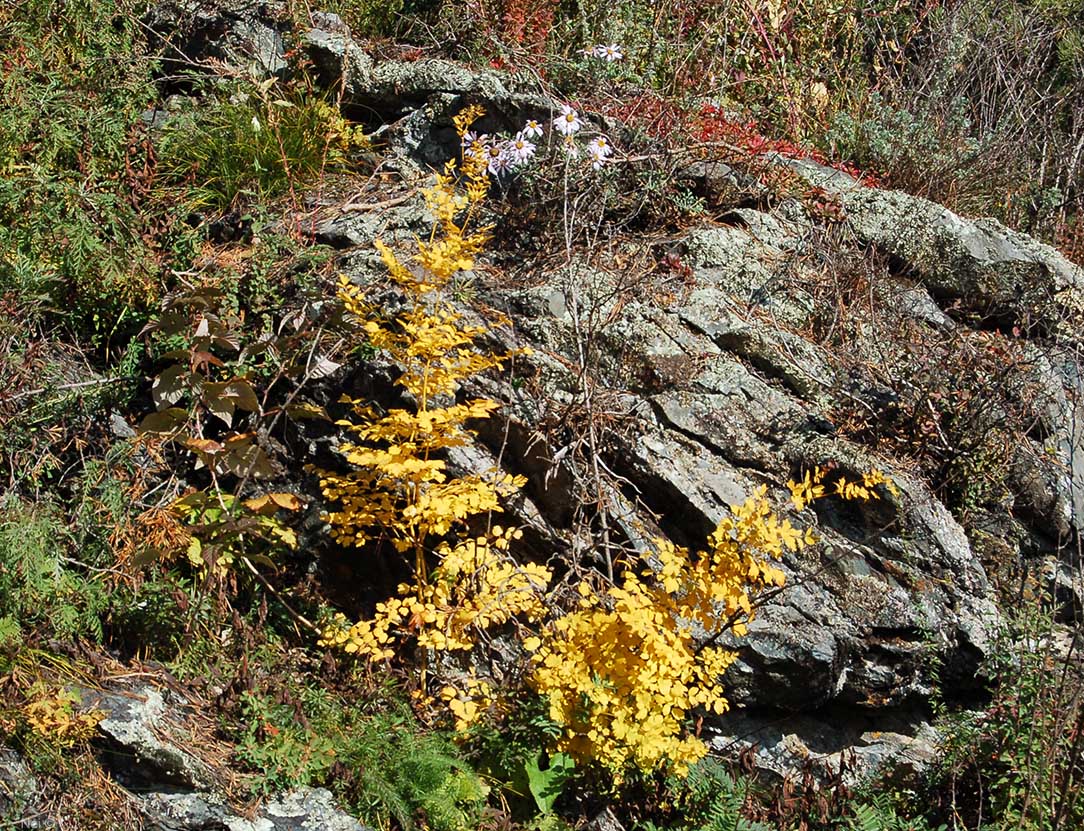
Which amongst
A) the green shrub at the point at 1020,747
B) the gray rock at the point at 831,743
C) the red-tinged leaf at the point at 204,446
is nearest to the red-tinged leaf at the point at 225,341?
the red-tinged leaf at the point at 204,446

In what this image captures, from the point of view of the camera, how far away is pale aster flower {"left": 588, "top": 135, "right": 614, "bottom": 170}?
479 centimetres

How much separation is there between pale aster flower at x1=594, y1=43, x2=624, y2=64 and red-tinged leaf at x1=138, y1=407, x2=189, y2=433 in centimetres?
296

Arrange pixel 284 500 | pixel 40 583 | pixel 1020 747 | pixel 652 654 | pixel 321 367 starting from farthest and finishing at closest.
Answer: pixel 321 367 → pixel 284 500 → pixel 40 583 → pixel 1020 747 → pixel 652 654

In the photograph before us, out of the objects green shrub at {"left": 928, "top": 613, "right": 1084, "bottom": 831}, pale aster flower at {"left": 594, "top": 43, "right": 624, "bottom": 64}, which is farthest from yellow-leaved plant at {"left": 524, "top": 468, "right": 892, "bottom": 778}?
pale aster flower at {"left": 594, "top": 43, "right": 624, "bottom": 64}

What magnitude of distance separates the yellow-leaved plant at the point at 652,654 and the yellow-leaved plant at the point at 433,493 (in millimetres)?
285

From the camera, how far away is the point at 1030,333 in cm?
496

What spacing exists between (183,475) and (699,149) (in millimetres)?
2940

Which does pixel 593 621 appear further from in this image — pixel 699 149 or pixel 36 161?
pixel 36 161

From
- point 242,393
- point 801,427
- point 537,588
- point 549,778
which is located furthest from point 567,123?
point 549,778

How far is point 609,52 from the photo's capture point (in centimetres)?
537

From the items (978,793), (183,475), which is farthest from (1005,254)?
(183,475)

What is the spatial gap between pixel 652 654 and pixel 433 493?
98cm

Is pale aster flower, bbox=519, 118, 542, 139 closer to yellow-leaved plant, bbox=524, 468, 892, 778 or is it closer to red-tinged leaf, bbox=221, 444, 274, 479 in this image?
red-tinged leaf, bbox=221, 444, 274, 479

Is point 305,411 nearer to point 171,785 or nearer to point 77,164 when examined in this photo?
point 171,785
